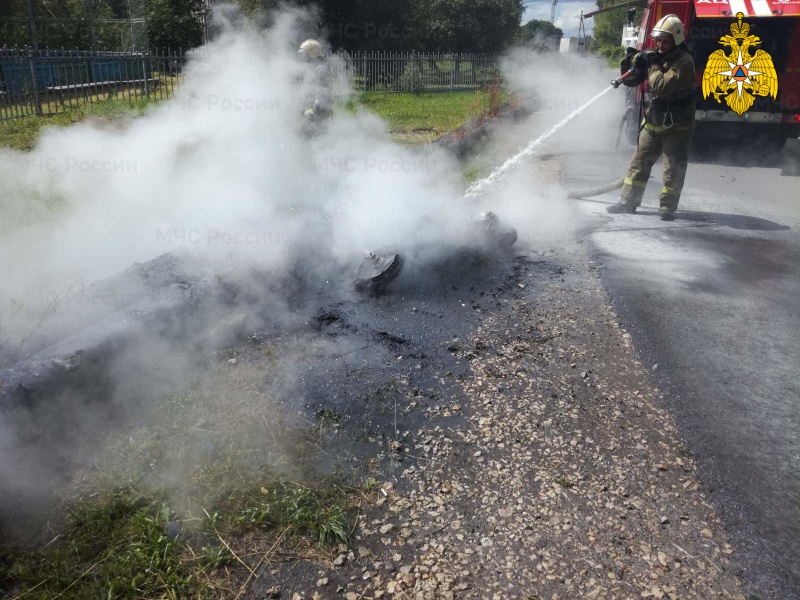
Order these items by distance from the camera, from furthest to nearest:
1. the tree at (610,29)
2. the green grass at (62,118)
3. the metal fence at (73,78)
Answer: the tree at (610,29) < the metal fence at (73,78) < the green grass at (62,118)

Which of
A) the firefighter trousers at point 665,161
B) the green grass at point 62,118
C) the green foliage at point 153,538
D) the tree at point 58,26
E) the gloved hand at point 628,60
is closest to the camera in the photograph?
the green foliage at point 153,538

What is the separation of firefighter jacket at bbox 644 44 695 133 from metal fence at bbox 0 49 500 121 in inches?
341

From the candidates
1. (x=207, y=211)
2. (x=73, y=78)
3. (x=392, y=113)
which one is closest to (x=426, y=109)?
(x=392, y=113)

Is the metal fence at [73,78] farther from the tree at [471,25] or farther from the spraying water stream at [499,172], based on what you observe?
the tree at [471,25]

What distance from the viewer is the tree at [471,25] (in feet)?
89.3

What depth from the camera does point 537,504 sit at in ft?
8.97

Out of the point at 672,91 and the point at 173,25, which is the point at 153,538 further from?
the point at 173,25

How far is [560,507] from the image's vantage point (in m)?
2.72

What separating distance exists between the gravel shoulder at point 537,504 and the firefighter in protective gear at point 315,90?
4.63m

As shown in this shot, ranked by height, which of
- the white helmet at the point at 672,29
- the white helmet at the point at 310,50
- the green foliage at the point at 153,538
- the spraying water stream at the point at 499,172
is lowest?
the green foliage at the point at 153,538

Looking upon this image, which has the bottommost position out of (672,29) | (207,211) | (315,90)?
(207,211)

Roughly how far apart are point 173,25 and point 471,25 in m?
14.2

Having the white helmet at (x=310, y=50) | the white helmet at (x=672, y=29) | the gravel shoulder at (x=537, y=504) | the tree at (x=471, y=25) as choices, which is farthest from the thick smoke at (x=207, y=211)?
the tree at (x=471, y=25)

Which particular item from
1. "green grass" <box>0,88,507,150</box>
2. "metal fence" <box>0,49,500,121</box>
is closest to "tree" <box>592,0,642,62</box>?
"metal fence" <box>0,49,500,121</box>
